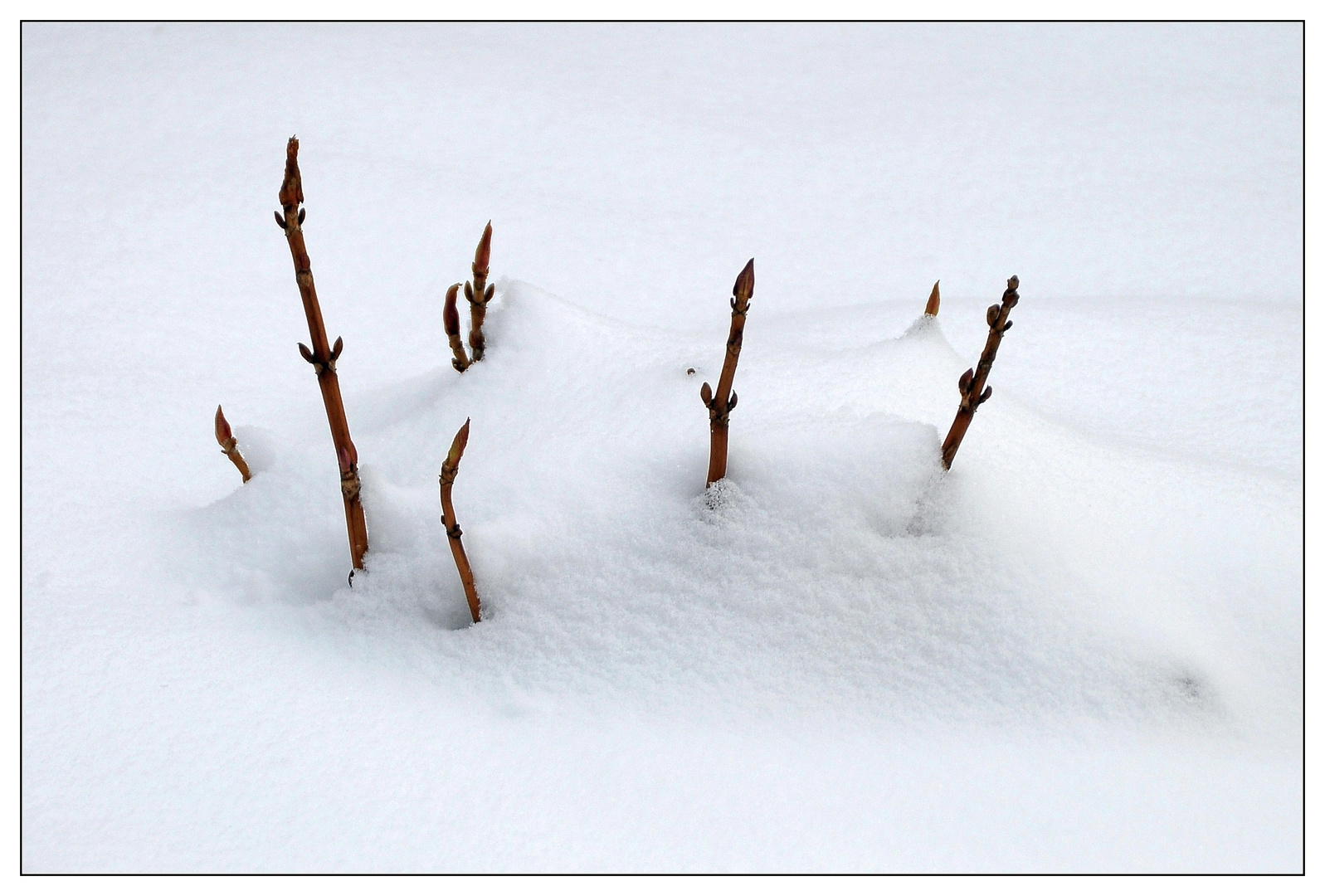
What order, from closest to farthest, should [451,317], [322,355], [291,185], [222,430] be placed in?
[291,185] → [322,355] → [222,430] → [451,317]

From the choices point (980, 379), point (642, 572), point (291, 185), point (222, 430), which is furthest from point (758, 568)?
point (222, 430)

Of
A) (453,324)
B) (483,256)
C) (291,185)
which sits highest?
(291,185)

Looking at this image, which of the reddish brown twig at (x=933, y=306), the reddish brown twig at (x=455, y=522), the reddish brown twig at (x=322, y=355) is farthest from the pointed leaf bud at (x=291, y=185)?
the reddish brown twig at (x=933, y=306)

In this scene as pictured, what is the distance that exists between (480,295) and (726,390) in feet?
1.82

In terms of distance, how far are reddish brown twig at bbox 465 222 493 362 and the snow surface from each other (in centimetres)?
3

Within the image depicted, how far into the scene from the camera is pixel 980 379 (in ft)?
3.36

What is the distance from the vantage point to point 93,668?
3.77 ft

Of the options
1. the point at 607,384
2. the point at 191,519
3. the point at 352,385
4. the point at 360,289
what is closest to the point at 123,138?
the point at 360,289

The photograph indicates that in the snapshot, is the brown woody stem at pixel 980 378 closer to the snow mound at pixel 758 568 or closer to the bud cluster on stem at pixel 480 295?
the snow mound at pixel 758 568

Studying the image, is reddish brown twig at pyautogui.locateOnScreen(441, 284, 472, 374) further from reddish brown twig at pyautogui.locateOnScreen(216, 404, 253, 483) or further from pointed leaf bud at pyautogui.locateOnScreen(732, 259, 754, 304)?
pointed leaf bud at pyautogui.locateOnScreen(732, 259, 754, 304)

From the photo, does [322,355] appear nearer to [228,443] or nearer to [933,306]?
[228,443]

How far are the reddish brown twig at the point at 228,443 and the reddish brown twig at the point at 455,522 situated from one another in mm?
406

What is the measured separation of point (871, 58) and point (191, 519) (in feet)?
9.53

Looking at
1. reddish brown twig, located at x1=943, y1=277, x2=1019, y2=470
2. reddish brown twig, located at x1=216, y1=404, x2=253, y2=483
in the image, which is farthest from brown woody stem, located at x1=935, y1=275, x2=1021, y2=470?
reddish brown twig, located at x1=216, y1=404, x2=253, y2=483
